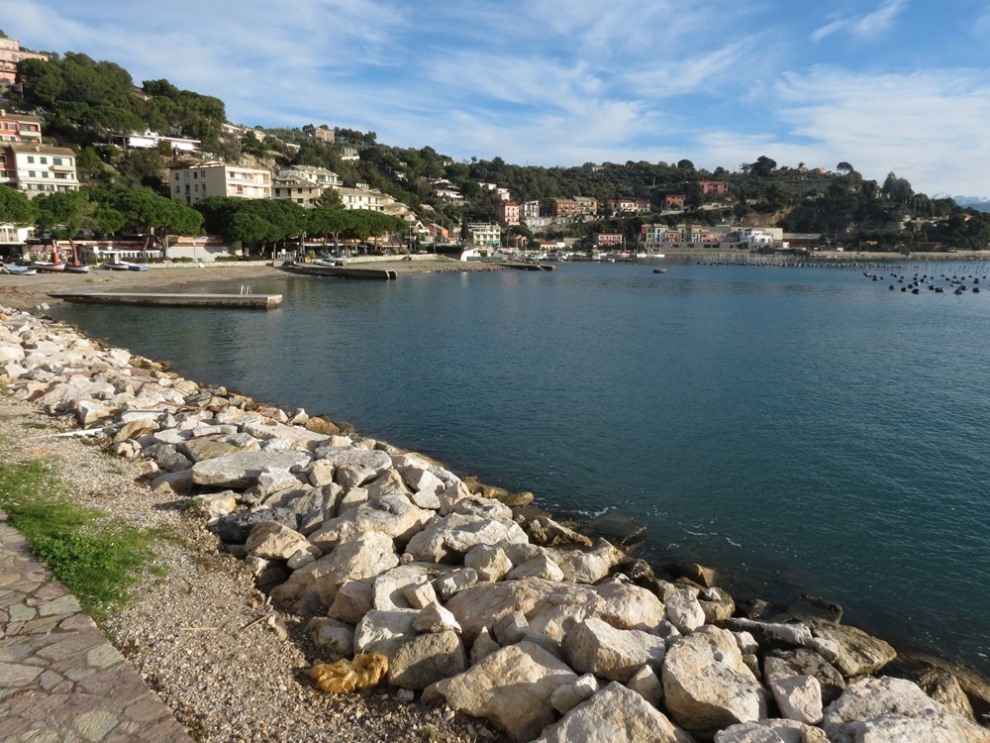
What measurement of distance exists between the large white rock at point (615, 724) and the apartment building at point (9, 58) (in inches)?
5667

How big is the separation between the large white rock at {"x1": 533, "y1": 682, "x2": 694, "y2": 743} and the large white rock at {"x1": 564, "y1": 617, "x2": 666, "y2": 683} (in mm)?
599

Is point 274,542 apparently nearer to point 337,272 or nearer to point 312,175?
point 337,272

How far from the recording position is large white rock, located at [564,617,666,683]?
18.5ft

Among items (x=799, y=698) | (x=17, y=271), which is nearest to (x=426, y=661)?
(x=799, y=698)

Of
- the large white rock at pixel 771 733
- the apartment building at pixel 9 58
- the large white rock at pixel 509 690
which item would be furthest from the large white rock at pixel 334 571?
the apartment building at pixel 9 58

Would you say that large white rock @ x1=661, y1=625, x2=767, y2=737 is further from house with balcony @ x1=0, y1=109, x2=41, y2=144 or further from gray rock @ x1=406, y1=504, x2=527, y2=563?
house with balcony @ x1=0, y1=109, x2=41, y2=144

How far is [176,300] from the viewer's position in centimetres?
4550

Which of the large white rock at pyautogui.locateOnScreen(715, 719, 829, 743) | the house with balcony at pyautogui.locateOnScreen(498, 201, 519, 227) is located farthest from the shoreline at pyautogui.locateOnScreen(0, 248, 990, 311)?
the house with balcony at pyautogui.locateOnScreen(498, 201, 519, 227)

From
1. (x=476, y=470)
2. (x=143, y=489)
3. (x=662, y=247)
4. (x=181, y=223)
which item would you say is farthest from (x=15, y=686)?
(x=662, y=247)

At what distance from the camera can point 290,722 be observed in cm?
508

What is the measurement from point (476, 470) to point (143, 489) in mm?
7322

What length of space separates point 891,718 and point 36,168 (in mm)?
91356

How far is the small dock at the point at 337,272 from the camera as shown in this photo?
74.2 metres

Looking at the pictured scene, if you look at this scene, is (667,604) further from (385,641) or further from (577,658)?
(385,641)
